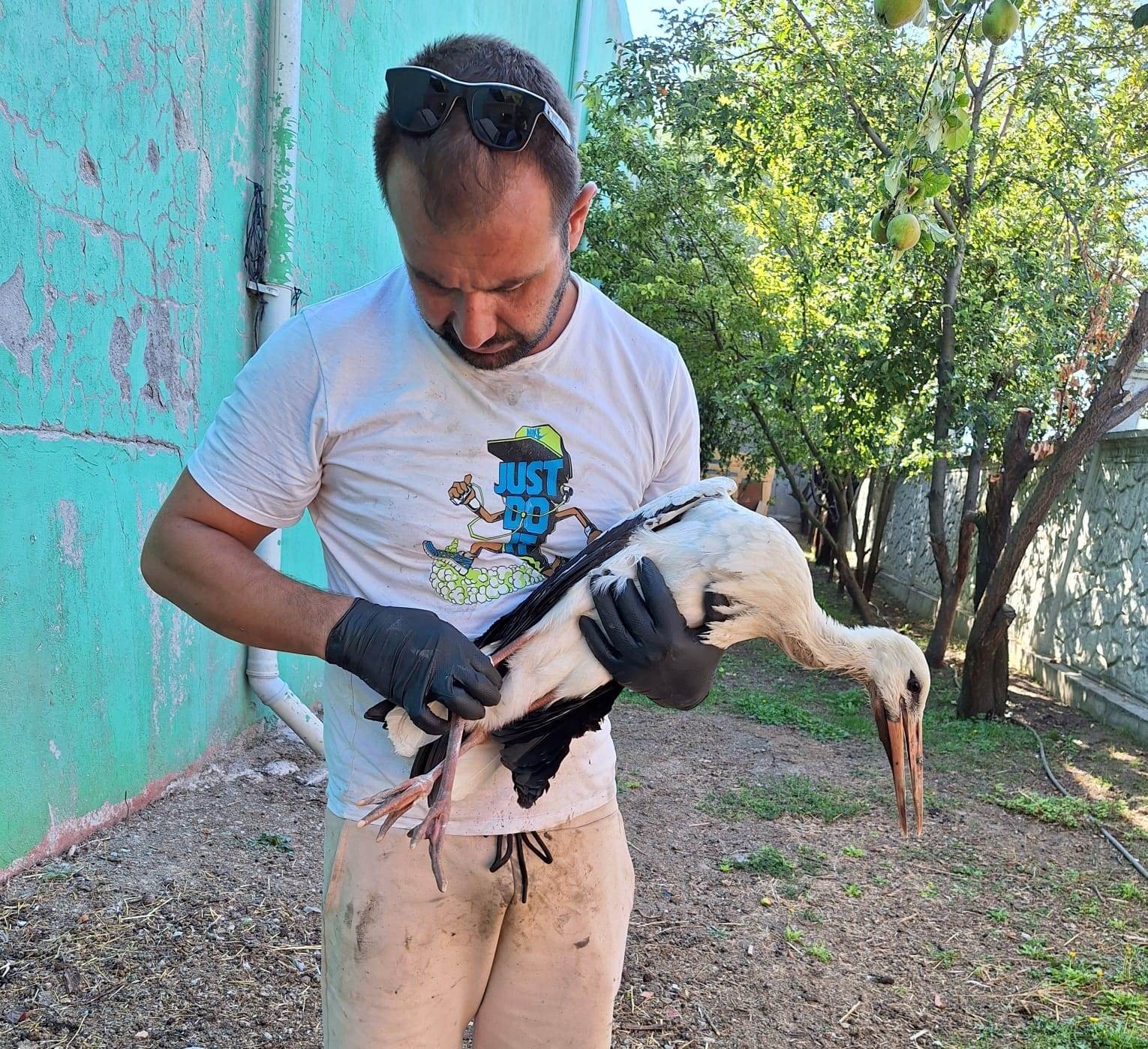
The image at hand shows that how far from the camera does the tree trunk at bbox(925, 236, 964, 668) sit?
852 centimetres

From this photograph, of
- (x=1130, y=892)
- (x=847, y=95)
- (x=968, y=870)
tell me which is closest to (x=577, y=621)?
(x=968, y=870)

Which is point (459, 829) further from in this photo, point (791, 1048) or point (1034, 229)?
point (1034, 229)

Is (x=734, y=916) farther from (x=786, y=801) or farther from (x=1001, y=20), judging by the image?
(x=1001, y=20)

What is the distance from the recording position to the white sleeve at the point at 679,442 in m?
2.04

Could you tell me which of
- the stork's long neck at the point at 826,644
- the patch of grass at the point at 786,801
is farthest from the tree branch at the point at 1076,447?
the stork's long neck at the point at 826,644

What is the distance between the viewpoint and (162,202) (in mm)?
3957

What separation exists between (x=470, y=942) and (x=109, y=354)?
2.77 meters

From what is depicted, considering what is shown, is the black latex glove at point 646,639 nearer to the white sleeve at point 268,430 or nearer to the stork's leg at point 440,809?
the stork's leg at point 440,809

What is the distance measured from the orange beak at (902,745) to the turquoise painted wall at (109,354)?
2719 millimetres

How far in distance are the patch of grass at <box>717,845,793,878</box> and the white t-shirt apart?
3167 mm

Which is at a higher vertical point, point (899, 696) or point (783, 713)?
point (899, 696)

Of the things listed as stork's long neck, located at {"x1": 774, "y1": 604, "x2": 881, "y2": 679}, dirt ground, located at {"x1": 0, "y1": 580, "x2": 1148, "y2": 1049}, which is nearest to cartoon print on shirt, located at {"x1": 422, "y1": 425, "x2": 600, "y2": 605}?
stork's long neck, located at {"x1": 774, "y1": 604, "x2": 881, "y2": 679}

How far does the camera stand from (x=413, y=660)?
5.59 feet

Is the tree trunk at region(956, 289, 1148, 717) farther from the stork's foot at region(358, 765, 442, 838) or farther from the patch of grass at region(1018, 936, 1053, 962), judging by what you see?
the stork's foot at region(358, 765, 442, 838)
